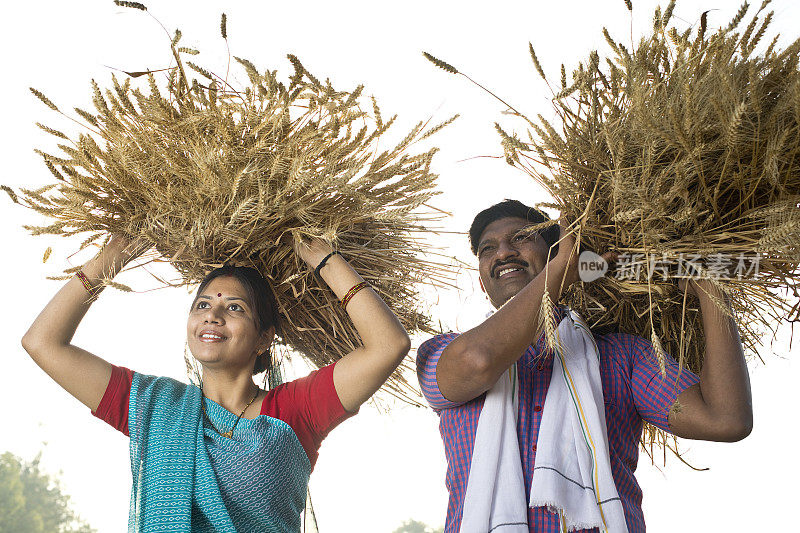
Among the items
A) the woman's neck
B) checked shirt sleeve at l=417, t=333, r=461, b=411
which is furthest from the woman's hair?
checked shirt sleeve at l=417, t=333, r=461, b=411

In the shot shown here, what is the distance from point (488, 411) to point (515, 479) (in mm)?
166

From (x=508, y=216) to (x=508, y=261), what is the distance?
0.18m

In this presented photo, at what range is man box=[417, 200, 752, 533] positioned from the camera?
1.53 meters

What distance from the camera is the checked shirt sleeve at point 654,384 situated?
164 cm

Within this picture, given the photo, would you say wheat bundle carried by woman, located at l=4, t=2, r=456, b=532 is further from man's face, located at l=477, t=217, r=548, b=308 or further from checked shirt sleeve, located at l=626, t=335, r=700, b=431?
checked shirt sleeve, located at l=626, t=335, r=700, b=431

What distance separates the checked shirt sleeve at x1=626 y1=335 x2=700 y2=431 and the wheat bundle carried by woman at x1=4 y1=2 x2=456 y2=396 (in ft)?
2.32

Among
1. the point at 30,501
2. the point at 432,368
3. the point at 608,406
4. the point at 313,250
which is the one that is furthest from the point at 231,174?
the point at 30,501

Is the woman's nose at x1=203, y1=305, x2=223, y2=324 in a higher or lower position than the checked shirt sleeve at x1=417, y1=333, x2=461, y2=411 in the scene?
higher

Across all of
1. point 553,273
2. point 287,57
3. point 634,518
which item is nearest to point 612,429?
A: point 634,518

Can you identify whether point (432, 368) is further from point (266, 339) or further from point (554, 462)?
point (266, 339)

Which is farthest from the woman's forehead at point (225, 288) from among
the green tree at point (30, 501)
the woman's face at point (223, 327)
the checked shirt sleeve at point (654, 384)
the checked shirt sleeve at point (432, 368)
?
the green tree at point (30, 501)

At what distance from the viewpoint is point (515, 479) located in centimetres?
154

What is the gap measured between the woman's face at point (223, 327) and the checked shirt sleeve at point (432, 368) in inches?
19.2

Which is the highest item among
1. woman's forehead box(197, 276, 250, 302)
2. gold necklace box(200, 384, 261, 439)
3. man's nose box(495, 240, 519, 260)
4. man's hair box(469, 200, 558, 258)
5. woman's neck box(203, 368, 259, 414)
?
man's hair box(469, 200, 558, 258)
